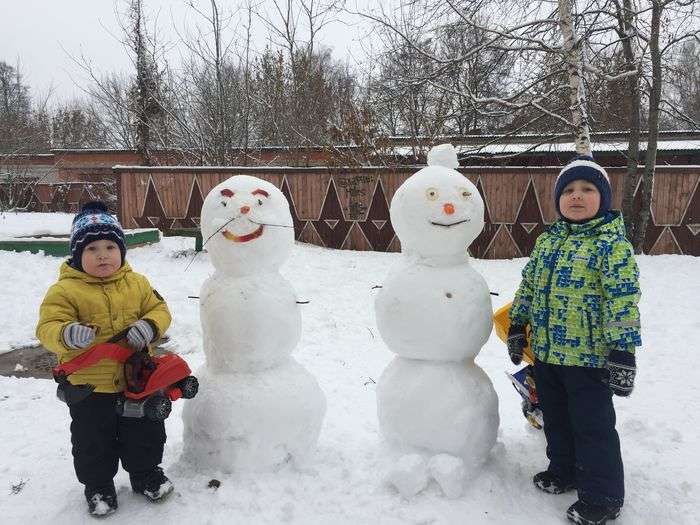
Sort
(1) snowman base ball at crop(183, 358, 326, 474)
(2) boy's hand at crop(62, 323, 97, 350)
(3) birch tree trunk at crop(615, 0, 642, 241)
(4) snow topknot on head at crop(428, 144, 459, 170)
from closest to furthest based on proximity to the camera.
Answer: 1. (2) boy's hand at crop(62, 323, 97, 350)
2. (1) snowman base ball at crop(183, 358, 326, 474)
3. (4) snow topknot on head at crop(428, 144, 459, 170)
4. (3) birch tree trunk at crop(615, 0, 642, 241)

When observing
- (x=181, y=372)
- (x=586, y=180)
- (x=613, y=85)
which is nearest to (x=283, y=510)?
(x=181, y=372)

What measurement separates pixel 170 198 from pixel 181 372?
31.5 ft

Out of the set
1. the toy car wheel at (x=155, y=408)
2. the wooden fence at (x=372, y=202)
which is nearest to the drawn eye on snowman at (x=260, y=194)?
the toy car wheel at (x=155, y=408)

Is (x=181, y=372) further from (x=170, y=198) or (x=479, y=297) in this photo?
(x=170, y=198)

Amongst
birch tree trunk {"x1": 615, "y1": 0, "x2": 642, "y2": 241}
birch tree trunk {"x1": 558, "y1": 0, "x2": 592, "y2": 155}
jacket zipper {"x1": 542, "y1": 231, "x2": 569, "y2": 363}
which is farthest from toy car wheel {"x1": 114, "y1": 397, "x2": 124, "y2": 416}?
birch tree trunk {"x1": 615, "y1": 0, "x2": 642, "y2": 241}

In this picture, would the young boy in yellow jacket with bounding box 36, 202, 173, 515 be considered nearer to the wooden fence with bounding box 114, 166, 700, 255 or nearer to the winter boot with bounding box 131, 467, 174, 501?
the winter boot with bounding box 131, 467, 174, 501

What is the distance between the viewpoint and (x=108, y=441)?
94.8 inches

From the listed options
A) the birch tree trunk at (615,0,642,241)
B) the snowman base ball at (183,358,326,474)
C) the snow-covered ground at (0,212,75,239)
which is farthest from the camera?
the snow-covered ground at (0,212,75,239)

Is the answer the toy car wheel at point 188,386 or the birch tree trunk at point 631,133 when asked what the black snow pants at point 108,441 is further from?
the birch tree trunk at point 631,133

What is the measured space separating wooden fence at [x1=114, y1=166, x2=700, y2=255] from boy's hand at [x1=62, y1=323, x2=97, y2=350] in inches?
349

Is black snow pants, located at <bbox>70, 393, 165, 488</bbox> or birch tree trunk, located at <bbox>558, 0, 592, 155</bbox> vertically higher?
birch tree trunk, located at <bbox>558, 0, 592, 155</bbox>

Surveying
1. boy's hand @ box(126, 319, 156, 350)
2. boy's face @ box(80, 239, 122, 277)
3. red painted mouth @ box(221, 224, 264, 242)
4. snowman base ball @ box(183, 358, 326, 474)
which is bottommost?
snowman base ball @ box(183, 358, 326, 474)

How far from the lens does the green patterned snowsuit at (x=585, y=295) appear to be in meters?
2.23

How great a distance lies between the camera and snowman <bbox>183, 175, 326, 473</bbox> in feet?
8.68
